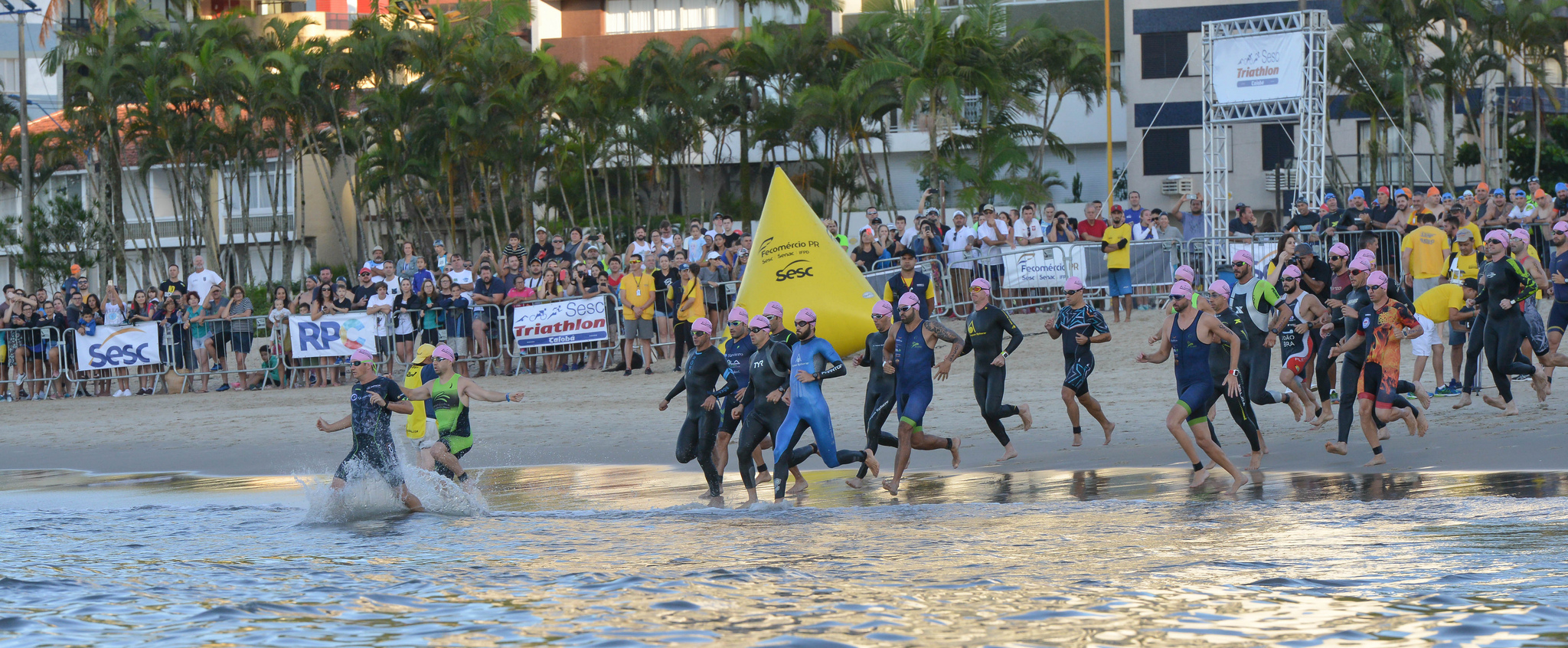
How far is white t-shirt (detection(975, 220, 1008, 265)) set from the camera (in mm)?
21312

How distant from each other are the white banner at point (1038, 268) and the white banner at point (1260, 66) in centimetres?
586

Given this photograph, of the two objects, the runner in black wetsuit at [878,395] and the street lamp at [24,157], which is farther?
the street lamp at [24,157]

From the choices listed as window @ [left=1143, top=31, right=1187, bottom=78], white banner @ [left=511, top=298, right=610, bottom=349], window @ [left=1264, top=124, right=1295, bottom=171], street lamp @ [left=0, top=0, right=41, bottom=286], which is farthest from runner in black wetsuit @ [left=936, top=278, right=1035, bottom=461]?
street lamp @ [left=0, top=0, right=41, bottom=286]

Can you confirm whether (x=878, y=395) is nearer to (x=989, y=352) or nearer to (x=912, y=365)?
(x=912, y=365)

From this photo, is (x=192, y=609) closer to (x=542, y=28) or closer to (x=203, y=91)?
(x=203, y=91)

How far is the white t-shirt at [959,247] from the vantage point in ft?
69.8

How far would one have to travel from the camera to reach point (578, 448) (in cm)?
1532

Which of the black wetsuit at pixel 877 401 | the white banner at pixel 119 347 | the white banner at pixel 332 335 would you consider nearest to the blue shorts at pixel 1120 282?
the black wetsuit at pixel 877 401

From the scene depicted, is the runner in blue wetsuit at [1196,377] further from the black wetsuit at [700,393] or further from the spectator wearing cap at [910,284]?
the spectator wearing cap at [910,284]

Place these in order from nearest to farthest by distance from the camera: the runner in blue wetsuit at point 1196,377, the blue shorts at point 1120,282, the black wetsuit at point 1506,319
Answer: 1. the runner in blue wetsuit at point 1196,377
2. the black wetsuit at point 1506,319
3. the blue shorts at point 1120,282

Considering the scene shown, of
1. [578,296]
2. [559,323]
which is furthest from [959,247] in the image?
[559,323]

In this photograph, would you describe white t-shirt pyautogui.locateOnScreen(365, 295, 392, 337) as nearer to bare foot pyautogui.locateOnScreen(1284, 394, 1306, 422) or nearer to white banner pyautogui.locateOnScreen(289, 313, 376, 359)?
white banner pyautogui.locateOnScreen(289, 313, 376, 359)

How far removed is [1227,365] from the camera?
448 inches

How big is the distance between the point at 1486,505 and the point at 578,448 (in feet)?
28.9
